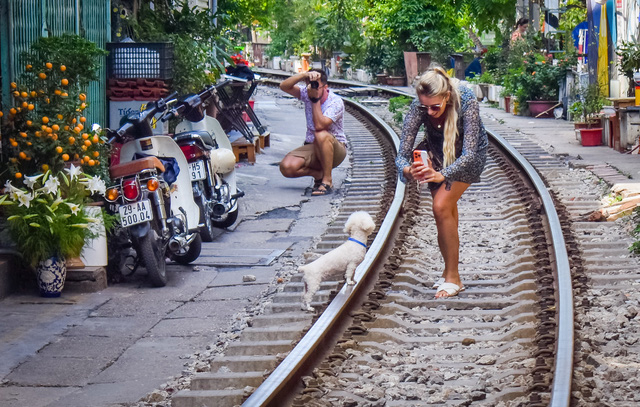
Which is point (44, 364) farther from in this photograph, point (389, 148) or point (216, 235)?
point (389, 148)

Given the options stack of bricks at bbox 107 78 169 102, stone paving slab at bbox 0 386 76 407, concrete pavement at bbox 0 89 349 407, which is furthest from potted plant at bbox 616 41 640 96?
stone paving slab at bbox 0 386 76 407

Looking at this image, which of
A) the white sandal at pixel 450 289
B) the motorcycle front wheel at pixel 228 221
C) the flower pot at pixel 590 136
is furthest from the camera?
the flower pot at pixel 590 136

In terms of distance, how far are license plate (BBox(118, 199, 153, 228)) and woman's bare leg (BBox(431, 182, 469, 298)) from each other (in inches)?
81.0

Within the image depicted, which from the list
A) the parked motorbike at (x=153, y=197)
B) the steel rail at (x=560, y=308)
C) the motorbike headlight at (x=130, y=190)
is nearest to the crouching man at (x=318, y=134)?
the steel rail at (x=560, y=308)

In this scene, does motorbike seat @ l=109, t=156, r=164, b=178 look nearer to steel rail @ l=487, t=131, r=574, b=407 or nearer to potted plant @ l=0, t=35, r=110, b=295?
potted plant @ l=0, t=35, r=110, b=295

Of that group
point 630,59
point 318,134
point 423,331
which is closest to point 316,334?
point 423,331

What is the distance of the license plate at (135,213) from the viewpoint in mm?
7246

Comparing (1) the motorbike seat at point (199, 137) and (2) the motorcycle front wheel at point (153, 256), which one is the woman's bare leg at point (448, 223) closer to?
(2) the motorcycle front wheel at point (153, 256)

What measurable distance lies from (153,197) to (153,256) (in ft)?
1.74

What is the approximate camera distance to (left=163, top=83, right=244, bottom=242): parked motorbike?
881 centimetres

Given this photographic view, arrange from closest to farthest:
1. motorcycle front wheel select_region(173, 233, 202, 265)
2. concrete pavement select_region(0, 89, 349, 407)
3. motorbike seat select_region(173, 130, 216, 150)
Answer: concrete pavement select_region(0, 89, 349, 407) → motorcycle front wheel select_region(173, 233, 202, 265) → motorbike seat select_region(173, 130, 216, 150)

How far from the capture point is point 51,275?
22.8 feet

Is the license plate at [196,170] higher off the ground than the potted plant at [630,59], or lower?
lower

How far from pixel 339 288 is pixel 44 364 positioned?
78.3 inches
